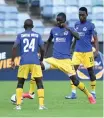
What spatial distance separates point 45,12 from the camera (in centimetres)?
1941

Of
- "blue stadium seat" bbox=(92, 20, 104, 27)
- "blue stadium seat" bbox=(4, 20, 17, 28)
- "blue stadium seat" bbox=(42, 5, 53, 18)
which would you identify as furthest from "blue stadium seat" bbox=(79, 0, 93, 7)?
"blue stadium seat" bbox=(4, 20, 17, 28)

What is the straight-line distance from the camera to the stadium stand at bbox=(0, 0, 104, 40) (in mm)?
18641

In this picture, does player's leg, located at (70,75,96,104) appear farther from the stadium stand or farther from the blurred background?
the stadium stand

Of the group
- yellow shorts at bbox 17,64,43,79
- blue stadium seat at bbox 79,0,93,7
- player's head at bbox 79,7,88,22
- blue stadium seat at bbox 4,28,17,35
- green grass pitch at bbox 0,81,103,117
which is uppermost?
player's head at bbox 79,7,88,22

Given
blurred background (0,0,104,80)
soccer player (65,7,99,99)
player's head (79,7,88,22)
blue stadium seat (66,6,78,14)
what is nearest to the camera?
player's head (79,7,88,22)

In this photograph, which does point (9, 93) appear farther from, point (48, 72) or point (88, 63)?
point (48, 72)

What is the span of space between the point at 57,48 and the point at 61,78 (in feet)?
20.0

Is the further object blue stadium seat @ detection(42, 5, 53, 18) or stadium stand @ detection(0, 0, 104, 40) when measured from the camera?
blue stadium seat @ detection(42, 5, 53, 18)

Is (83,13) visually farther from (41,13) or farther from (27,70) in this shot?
(41,13)

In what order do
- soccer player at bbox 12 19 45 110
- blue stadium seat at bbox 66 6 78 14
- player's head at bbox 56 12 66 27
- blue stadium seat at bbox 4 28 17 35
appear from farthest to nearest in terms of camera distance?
blue stadium seat at bbox 66 6 78 14
blue stadium seat at bbox 4 28 17 35
player's head at bbox 56 12 66 27
soccer player at bbox 12 19 45 110

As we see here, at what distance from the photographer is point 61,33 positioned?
1048cm

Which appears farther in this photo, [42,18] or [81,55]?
[42,18]

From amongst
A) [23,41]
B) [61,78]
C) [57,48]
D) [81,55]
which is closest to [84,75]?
[61,78]

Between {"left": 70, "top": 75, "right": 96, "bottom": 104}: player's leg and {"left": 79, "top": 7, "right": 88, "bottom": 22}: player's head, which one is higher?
{"left": 79, "top": 7, "right": 88, "bottom": 22}: player's head
